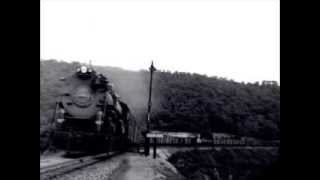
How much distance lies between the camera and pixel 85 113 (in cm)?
1834

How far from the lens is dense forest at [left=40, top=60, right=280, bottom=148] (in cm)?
5438

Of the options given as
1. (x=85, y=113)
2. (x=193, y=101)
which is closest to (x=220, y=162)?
(x=85, y=113)

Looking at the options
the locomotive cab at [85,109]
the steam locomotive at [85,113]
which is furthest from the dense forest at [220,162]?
the locomotive cab at [85,109]

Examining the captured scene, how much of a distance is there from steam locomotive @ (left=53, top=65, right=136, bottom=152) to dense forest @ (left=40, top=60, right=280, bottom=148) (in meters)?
23.6

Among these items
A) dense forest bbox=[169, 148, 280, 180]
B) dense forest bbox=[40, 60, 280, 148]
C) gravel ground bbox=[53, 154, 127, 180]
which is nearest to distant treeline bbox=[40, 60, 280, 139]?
dense forest bbox=[40, 60, 280, 148]

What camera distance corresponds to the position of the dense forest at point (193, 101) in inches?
2141

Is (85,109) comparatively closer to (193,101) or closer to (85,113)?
(85,113)

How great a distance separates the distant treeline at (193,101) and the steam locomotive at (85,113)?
23.9 metres

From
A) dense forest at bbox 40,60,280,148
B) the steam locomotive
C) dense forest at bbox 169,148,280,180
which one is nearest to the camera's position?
the steam locomotive

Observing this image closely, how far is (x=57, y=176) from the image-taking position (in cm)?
1041

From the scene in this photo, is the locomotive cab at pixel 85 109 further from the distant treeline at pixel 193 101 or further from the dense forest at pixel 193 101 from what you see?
the distant treeline at pixel 193 101

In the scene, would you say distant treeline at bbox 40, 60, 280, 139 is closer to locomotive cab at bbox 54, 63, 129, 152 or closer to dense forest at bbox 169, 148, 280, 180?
dense forest at bbox 169, 148, 280, 180

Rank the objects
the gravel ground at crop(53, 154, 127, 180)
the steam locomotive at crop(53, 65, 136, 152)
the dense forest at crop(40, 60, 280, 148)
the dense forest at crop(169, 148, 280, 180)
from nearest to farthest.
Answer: the gravel ground at crop(53, 154, 127, 180), the steam locomotive at crop(53, 65, 136, 152), the dense forest at crop(169, 148, 280, 180), the dense forest at crop(40, 60, 280, 148)
